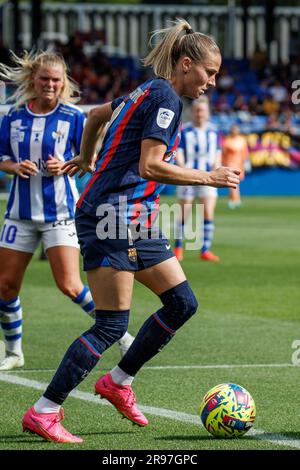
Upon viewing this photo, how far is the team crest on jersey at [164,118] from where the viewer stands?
585 cm

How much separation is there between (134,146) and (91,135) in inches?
29.4

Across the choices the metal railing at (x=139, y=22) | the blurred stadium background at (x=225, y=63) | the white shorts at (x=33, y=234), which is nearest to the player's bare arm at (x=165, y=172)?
the white shorts at (x=33, y=234)

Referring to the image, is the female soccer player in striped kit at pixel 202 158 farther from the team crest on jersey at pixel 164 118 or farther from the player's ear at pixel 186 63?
the team crest on jersey at pixel 164 118

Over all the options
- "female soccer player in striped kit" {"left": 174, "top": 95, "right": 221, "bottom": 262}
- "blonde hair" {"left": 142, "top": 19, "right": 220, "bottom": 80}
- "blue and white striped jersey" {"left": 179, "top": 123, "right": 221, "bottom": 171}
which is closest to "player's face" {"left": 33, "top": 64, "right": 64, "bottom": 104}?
"blonde hair" {"left": 142, "top": 19, "right": 220, "bottom": 80}

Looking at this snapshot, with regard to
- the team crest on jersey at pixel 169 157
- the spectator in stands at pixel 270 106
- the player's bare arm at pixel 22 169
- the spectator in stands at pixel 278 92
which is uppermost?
the spectator in stands at pixel 278 92

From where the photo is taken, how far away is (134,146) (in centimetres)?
606

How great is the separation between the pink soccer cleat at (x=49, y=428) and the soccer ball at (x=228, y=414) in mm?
732

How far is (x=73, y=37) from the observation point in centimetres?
4244

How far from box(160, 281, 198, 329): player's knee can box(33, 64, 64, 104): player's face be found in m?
2.72

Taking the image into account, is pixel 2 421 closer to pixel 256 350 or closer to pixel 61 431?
pixel 61 431

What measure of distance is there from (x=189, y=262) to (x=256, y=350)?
8.32m

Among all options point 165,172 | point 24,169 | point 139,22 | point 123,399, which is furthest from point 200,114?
point 139,22

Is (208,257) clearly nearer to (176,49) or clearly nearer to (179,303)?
(179,303)

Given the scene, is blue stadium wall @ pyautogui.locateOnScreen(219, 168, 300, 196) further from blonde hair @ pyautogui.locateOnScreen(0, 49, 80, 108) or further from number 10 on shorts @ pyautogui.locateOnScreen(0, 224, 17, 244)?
number 10 on shorts @ pyautogui.locateOnScreen(0, 224, 17, 244)
